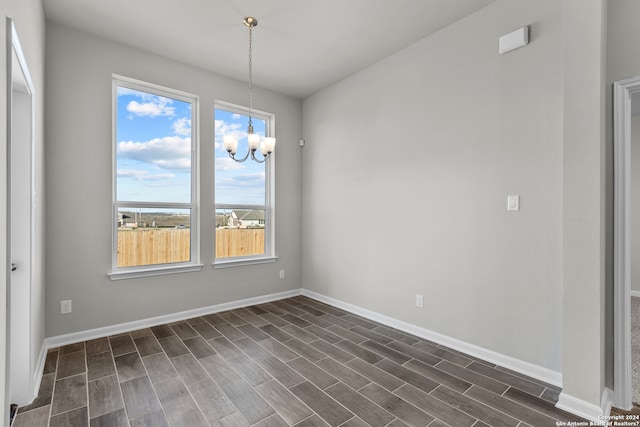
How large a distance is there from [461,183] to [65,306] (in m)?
3.89

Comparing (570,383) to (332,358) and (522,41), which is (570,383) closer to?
(332,358)

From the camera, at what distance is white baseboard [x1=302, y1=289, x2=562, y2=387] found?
7.65 feet

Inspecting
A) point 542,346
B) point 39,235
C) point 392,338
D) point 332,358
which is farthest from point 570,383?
point 39,235

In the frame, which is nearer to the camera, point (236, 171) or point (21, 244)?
point (21, 244)

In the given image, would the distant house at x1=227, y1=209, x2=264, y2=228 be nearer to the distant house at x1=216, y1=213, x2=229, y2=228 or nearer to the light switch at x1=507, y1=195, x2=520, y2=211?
the distant house at x1=216, y1=213, x2=229, y2=228

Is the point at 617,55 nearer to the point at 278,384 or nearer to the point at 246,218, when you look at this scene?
the point at 278,384

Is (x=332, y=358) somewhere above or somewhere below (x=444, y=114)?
below

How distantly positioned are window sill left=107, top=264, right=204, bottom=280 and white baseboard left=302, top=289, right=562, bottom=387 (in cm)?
194

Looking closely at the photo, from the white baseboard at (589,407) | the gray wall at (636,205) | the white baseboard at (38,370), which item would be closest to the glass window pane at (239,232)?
the white baseboard at (38,370)

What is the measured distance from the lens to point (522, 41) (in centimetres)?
242

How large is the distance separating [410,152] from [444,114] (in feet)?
1.62

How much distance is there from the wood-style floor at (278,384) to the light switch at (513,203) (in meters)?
1.29

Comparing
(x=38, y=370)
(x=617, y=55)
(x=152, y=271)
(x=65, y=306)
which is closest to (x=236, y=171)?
(x=152, y=271)

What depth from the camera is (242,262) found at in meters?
4.18
